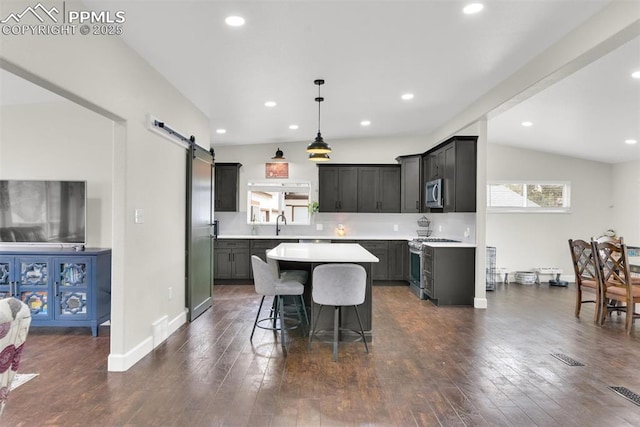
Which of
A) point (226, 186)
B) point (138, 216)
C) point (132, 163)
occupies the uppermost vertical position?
point (226, 186)

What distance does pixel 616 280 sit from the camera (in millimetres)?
4688

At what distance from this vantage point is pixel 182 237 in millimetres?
4465

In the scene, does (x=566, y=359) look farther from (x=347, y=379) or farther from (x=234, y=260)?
(x=234, y=260)

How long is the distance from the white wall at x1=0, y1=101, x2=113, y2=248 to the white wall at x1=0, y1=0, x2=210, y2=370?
0.37ft

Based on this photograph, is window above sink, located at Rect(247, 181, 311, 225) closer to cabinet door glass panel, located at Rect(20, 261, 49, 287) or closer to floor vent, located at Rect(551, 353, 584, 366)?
cabinet door glass panel, located at Rect(20, 261, 49, 287)

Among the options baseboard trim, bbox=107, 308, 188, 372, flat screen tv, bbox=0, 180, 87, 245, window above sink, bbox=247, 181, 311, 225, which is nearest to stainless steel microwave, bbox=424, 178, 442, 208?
window above sink, bbox=247, 181, 311, 225

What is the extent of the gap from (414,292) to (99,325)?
4.64m

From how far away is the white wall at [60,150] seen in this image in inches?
169

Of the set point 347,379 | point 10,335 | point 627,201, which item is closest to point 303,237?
point 347,379

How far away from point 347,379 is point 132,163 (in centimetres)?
252

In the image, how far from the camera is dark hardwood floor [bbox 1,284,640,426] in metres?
2.43

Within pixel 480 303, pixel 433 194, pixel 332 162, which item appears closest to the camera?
pixel 480 303

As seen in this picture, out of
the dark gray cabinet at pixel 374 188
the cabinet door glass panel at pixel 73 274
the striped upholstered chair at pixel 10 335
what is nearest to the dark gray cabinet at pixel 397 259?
the dark gray cabinet at pixel 374 188

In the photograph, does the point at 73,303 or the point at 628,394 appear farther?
the point at 73,303
